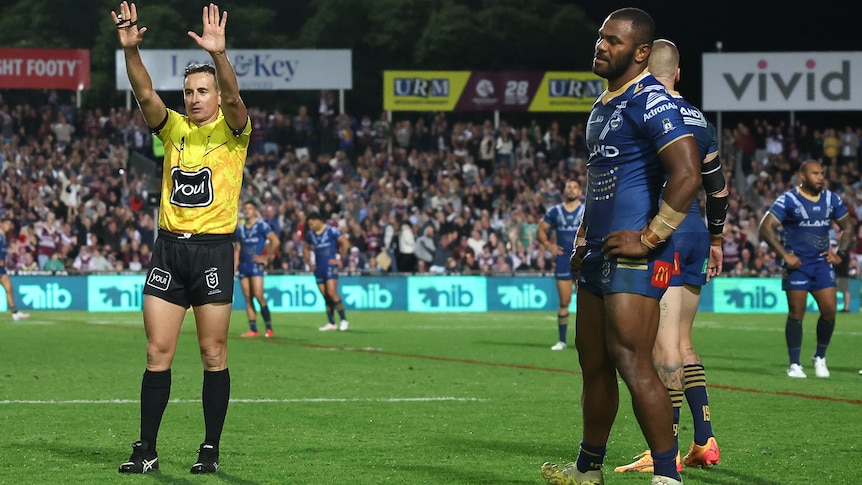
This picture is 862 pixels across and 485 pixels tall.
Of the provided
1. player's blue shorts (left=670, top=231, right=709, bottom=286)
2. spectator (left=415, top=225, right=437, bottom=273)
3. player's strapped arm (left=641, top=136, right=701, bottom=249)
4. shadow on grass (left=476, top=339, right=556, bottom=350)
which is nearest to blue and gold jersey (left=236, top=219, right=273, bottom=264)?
shadow on grass (left=476, top=339, right=556, bottom=350)

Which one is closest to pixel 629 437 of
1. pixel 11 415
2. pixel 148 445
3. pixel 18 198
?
pixel 148 445

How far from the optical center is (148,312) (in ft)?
23.6

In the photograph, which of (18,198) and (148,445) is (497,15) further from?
(148,445)

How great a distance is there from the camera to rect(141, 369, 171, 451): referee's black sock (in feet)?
23.5

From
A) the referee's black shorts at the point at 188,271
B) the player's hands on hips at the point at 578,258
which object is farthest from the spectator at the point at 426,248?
the player's hands on hips at the point at 578,258

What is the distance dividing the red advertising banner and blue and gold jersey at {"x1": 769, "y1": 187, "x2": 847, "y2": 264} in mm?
30139

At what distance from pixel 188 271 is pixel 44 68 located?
34.4 meters

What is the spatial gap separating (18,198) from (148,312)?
29199 millimetres

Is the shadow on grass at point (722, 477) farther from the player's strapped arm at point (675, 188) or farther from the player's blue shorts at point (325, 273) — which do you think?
the player's blue shorts at point (325, 273)

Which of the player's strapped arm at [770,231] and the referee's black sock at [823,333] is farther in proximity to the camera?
the referee's black sock at [823,333]

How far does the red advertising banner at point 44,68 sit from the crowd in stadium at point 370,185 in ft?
2.35

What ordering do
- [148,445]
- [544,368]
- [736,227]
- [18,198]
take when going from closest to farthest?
[148,445], [544,368], [736,227], [18,198]

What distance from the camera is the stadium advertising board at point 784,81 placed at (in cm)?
4031

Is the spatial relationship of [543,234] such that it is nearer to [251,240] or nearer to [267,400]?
[251,240]
